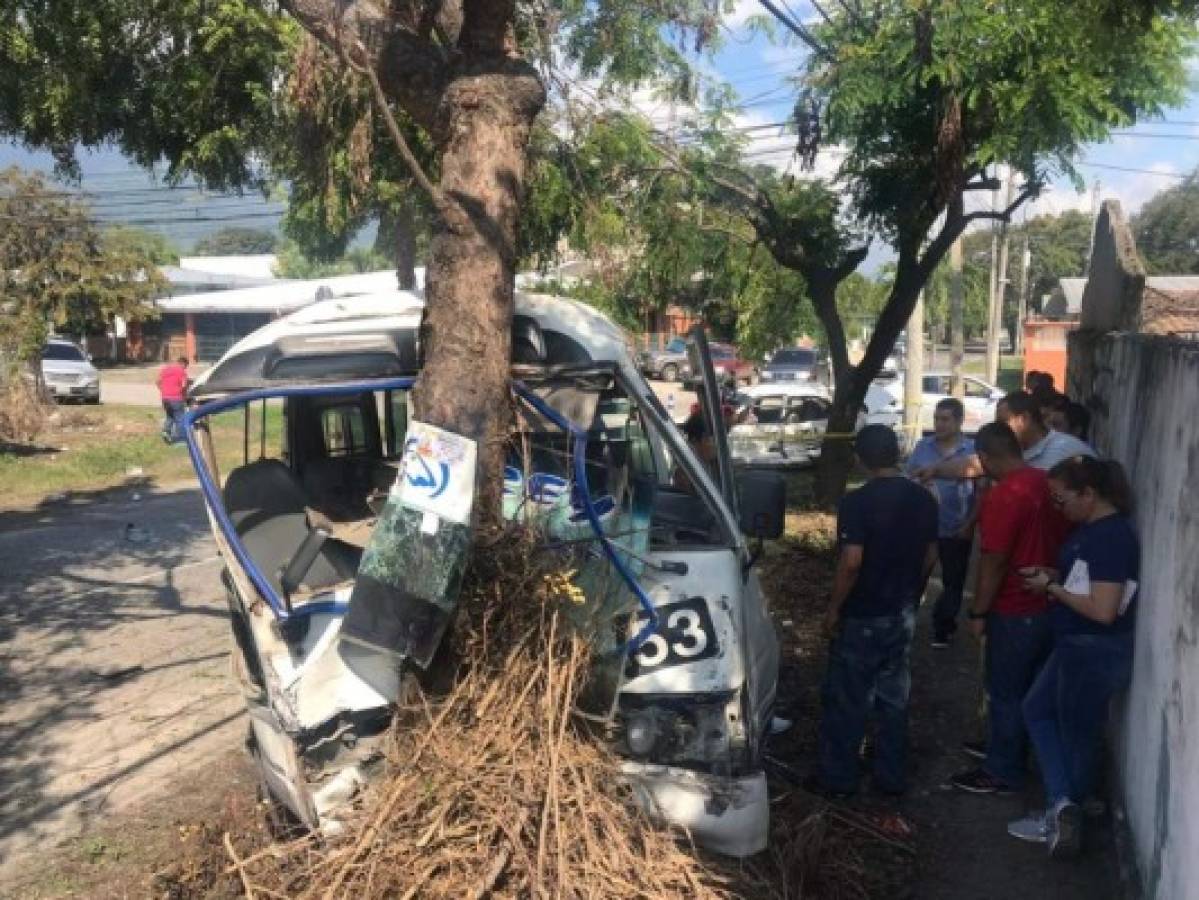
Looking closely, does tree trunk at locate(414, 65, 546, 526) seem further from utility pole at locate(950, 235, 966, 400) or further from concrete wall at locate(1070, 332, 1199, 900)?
utility pole at locate(950, 235, 966, 400)

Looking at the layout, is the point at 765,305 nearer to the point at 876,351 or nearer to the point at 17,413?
the point at 876,351

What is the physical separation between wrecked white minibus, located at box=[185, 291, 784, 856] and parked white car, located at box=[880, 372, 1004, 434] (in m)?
17.4

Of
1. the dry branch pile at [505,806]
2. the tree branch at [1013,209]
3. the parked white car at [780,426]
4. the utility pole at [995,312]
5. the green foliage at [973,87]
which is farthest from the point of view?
the utility pole at [995,312]

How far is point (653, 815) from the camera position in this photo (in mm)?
3850

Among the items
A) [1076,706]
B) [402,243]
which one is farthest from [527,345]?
[402,243]

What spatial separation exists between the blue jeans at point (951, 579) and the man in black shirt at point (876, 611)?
8.01 ft

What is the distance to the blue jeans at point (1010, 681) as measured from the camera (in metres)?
5.21

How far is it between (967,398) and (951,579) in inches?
731

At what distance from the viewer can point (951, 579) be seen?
7727 millimetres

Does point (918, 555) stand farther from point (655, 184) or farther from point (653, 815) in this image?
point (655, 184)

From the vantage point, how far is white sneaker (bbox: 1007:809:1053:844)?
15.9 feet

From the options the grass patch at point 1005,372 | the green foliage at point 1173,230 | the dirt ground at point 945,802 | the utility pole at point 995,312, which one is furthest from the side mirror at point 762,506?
the green foliage at point 1173,230

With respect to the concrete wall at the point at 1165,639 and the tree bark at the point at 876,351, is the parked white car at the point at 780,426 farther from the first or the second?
the concrete wall at the point at 1165,639

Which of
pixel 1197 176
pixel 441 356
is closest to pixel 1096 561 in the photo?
Result: pixel 441 356
